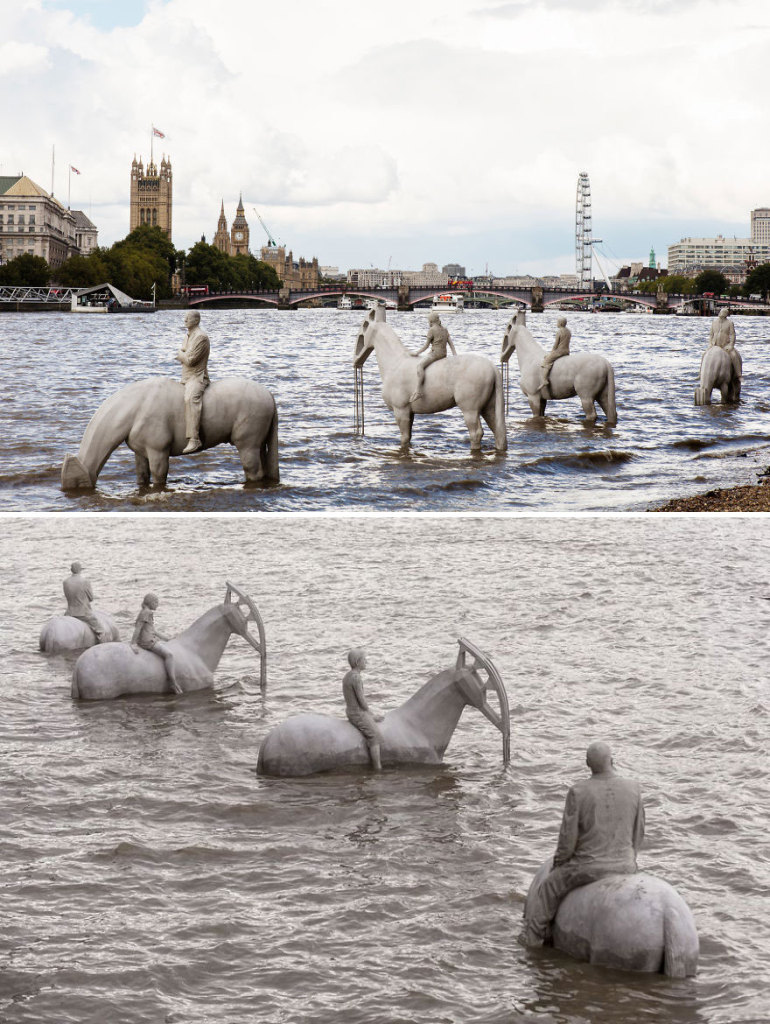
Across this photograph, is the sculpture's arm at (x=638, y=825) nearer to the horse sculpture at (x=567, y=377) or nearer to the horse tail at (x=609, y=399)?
the horse sculpture at (x=567, y=377)

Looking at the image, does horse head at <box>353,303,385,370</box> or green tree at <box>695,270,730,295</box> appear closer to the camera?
horse head at <box>353,303,385,370</box>

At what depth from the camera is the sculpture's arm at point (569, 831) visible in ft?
25.3

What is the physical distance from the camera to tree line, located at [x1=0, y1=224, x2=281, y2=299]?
11062cm

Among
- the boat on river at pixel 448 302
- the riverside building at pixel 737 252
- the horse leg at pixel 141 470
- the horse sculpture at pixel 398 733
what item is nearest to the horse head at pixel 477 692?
the horse sculpture at pixel 398 733

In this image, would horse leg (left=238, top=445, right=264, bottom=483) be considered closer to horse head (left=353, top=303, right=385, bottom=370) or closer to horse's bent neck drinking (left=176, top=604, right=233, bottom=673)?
horse's bent neck drinking (left=176, top=604, right=233, bottom=673)

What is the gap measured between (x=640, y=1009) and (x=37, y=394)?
25.3m

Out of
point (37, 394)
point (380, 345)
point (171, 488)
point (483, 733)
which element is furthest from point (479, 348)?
point (483, 733)

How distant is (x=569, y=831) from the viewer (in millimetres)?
7730

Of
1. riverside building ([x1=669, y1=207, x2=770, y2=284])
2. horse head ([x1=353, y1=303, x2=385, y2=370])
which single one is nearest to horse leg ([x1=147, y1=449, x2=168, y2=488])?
horse head ([x1=353, y1=303, x2=385, y2=370])

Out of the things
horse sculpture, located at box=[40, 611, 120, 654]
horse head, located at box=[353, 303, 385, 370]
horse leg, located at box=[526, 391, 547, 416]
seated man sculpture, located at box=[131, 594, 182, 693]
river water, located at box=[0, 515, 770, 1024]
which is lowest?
river water, located at box=[0, 515, 770, 1024]

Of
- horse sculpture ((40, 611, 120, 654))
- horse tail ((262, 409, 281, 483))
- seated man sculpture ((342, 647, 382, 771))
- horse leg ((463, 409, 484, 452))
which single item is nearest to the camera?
seated man sculpture ((342, 647, 382, 771))

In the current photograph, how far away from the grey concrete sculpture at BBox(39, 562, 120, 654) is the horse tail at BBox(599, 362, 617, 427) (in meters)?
11.0

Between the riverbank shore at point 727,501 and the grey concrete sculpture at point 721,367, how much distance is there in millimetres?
9764

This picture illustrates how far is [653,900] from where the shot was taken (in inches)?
293
